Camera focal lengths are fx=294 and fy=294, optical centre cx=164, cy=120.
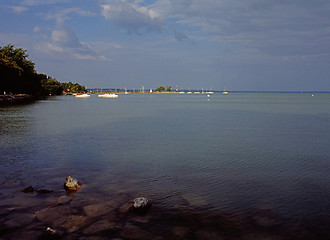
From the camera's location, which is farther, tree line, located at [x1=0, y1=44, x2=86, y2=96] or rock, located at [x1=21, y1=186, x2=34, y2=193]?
tree line, located at [x1=0, y1=44, x2=86, y2=96]

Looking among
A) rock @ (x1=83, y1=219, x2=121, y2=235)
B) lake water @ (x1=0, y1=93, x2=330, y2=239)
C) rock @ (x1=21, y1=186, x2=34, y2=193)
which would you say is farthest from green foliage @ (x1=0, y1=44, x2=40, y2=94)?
rock @ (x1=83, y1=219, x2=121, y2=235)

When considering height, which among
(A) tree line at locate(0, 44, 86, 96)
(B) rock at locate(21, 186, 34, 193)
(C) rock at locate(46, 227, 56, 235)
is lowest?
(B) rock at locate(21, 186, 34, 193)

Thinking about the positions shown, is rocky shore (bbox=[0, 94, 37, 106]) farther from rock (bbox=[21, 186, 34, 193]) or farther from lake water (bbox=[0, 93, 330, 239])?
rock (bbox=[21, 186, 34, 193])

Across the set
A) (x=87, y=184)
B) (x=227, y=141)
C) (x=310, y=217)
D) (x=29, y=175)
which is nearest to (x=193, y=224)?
(x=310, y=217)

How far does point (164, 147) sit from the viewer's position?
2831cm

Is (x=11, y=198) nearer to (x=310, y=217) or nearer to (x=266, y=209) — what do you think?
(x=266, y=209)

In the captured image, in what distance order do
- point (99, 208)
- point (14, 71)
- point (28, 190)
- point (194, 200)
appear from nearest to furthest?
1. point (99, 208)
2. point (194, 200)
3. point (28, 190)
4. point (14, 71)

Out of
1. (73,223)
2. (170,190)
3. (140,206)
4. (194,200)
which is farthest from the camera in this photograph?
(170,190)

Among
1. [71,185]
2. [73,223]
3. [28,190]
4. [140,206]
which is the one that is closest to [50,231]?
[73,223]

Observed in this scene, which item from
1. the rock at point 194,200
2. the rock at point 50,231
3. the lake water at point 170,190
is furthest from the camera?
the rock at point 194,200

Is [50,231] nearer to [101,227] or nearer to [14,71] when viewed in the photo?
[101,227]

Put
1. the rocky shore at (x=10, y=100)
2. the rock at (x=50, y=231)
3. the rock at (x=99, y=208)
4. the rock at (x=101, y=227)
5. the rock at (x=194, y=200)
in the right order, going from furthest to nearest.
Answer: the rocky shore at (x=10, y=100) < the rock at (x=194, y=200) < the rock at (x=99, y=208) < the rock at (x=101, y=227) < the rock at (x=50, y=231)

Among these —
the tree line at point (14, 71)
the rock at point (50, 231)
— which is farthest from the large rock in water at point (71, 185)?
the tree line at point (14, 71)

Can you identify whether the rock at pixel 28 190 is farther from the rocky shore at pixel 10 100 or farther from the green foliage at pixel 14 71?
the green foliage at pixel 14 71
